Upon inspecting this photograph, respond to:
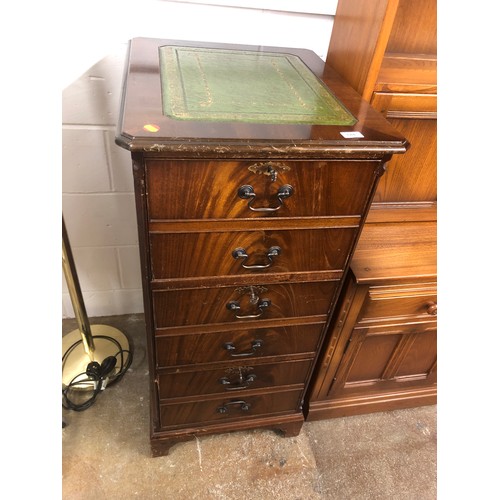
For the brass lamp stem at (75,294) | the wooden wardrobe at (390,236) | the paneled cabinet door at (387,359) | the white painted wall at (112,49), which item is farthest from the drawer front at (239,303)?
the white painted wall at (112,49)

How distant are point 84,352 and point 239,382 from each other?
2.18ft

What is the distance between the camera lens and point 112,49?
40.7 inches

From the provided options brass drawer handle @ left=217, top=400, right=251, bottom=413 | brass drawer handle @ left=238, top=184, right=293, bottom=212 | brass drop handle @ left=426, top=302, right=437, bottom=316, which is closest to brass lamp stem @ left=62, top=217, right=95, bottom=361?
brass drawer handle @ left=217, top=400, right=251, bottom=413

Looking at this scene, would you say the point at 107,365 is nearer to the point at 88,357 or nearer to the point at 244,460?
the point at 88,357

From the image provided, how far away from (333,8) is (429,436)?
1410mm

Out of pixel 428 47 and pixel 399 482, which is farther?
pixel 399 482

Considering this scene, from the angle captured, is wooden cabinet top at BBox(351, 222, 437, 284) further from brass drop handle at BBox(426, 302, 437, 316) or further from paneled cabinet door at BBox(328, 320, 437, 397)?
paneled cabinet door at BBox(328, 320, 437, 397)

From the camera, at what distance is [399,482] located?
1.24m

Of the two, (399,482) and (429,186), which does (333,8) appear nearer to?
(429,186)

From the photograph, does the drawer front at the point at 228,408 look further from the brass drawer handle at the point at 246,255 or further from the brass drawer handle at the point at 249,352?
the brass drawer handle at the point at 246,255

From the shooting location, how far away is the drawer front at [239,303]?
837 mm

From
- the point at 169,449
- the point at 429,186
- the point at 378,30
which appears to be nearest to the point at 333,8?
the point at 378,30

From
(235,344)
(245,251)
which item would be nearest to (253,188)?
(245,251)

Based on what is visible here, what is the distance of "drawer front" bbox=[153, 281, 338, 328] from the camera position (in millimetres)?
837
